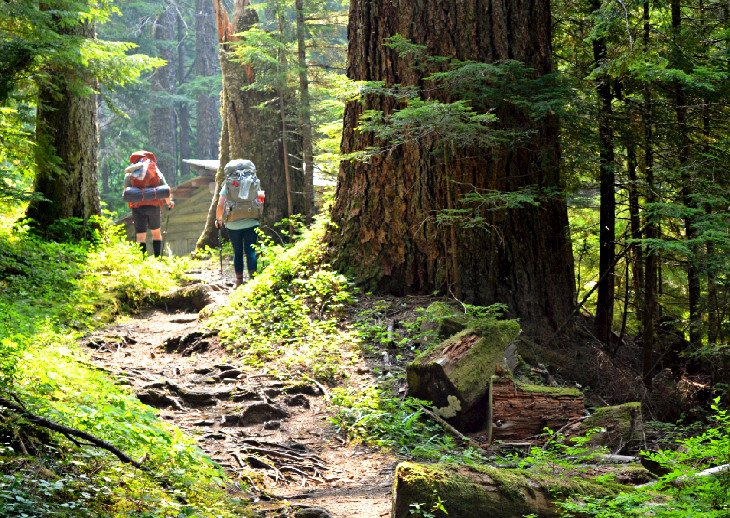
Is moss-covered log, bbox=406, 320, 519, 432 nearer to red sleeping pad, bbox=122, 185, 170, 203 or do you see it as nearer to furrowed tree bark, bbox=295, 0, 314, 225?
red sleeping pad, bbox=122, 185, 170, 203

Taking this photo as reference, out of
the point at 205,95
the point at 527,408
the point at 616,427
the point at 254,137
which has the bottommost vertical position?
the point at 616,427

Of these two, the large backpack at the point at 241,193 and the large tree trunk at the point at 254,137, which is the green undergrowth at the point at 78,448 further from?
the large tree trunk at the point at 254,137

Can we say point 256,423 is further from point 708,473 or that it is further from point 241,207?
point 241,207

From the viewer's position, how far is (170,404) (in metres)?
7.37

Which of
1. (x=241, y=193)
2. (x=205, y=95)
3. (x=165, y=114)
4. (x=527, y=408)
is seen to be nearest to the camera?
(x=527, y=408)

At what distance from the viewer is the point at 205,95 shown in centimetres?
3962

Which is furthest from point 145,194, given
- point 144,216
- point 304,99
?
point 304,99

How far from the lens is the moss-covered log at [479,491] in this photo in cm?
450

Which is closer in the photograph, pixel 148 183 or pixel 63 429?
pixel 63 429

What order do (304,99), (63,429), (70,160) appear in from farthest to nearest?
(304,99) → (70,160) → (63,429)

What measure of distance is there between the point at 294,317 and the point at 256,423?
2.51 metres

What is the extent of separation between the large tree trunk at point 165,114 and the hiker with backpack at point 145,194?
76.7 feet

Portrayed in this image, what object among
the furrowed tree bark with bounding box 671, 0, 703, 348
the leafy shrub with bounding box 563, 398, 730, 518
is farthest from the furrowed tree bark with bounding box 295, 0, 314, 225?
the leafy shrub with bounding box 563, 398, 730, 518

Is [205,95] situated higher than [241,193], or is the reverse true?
[205,95]
